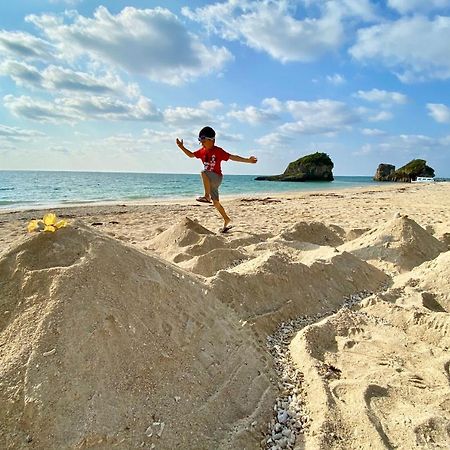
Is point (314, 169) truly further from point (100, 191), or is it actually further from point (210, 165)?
point (210, 165)

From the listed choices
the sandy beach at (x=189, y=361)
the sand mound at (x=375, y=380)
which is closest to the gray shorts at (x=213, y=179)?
the sandy beach at (x=189, y=361)

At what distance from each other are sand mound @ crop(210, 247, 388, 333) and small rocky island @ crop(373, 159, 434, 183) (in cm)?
6044

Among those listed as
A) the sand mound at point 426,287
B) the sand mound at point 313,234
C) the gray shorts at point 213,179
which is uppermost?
the gray shorts at point 213,179

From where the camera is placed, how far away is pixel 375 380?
7.11ft

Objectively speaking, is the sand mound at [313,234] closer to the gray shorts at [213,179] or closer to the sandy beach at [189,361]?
the gray shorts at [213,179]

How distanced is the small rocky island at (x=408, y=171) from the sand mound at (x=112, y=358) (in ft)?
206

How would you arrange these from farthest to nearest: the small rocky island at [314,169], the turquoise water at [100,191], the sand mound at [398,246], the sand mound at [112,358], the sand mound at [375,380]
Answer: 1. the small rocky island at [314,169]
2. the turquoise water at [100,191]
3. the sand mound at [398,246]
4. the sand mound at [375,380]
5. the sand mound at [112,358]

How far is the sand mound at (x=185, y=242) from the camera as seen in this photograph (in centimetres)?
484

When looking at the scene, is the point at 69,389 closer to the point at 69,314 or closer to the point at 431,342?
the point at 69,314

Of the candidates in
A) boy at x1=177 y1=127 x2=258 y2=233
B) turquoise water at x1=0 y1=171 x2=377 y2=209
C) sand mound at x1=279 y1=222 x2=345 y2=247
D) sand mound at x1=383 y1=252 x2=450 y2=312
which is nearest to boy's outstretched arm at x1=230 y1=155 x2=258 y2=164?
boy at x1=177 y1=127 x2=258 y2=233

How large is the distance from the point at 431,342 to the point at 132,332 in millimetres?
2175

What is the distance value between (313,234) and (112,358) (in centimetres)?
465

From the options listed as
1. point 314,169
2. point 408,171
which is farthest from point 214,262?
point 408,171

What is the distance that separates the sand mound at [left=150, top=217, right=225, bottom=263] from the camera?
15.9 feet
